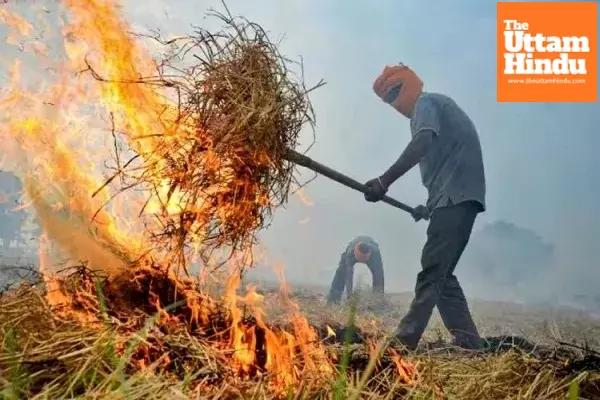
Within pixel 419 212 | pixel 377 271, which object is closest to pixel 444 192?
pixel 419 212

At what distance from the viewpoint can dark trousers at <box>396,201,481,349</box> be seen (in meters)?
4.29

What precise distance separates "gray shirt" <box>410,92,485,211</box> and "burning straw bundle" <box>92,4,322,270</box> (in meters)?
2.12

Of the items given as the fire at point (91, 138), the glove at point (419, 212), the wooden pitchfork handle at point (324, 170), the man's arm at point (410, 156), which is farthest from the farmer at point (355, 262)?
the fire at point (91, 138)

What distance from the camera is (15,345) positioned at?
179 cm

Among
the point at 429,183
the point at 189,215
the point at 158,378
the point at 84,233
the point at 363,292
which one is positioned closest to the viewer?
the point at 158,378

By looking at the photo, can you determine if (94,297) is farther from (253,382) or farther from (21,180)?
(21,180)

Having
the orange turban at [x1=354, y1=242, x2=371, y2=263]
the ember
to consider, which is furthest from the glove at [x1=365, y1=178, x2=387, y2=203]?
the orange turban at [x1=354, y1=242, x2=371, y2=263]

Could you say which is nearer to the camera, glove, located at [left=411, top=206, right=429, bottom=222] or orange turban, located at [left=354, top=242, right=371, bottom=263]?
glove, located at [left=411, top=206, right=429, bottom=222]

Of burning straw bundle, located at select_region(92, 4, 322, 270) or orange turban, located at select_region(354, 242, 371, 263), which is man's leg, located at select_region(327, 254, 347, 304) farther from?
burning straw bundle, located at select_region(92, 4, 322, 270)

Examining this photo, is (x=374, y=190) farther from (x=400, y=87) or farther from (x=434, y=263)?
(x=400, y=87)

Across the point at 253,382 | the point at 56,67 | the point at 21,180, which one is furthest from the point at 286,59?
the point at 253,382

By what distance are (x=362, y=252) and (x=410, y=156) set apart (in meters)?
6.86

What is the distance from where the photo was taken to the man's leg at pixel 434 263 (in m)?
4.26

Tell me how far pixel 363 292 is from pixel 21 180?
8.95 metres
